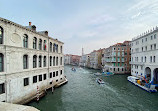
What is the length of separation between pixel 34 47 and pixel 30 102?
8.47m

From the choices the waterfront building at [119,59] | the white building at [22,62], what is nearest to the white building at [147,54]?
the waterfront building at [119,59]

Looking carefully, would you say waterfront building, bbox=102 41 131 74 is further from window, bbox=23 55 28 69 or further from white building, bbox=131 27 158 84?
window, bbox=23 55 28 69

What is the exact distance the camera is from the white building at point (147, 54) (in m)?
22.6

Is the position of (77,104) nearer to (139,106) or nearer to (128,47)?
(139,106)

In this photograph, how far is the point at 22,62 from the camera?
41.5ft

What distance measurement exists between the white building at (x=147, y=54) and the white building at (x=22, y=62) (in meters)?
25.3

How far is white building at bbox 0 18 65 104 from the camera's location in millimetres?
10367

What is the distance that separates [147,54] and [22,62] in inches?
1195

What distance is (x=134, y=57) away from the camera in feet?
109

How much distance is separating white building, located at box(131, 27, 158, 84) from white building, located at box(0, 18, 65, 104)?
25296mm

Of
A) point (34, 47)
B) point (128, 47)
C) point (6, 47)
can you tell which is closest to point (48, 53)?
point (34, 47)

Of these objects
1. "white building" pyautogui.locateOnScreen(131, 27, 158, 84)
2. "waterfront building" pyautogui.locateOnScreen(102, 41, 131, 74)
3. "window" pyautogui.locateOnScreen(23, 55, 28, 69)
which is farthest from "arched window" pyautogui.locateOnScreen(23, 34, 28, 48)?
"waterfront building" pyautogui.locateOnScreen(102, 41, 131, 74)

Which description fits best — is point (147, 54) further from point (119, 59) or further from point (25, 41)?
point (25, 41)

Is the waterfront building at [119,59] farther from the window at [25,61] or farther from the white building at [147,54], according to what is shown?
the window at [25,61]
